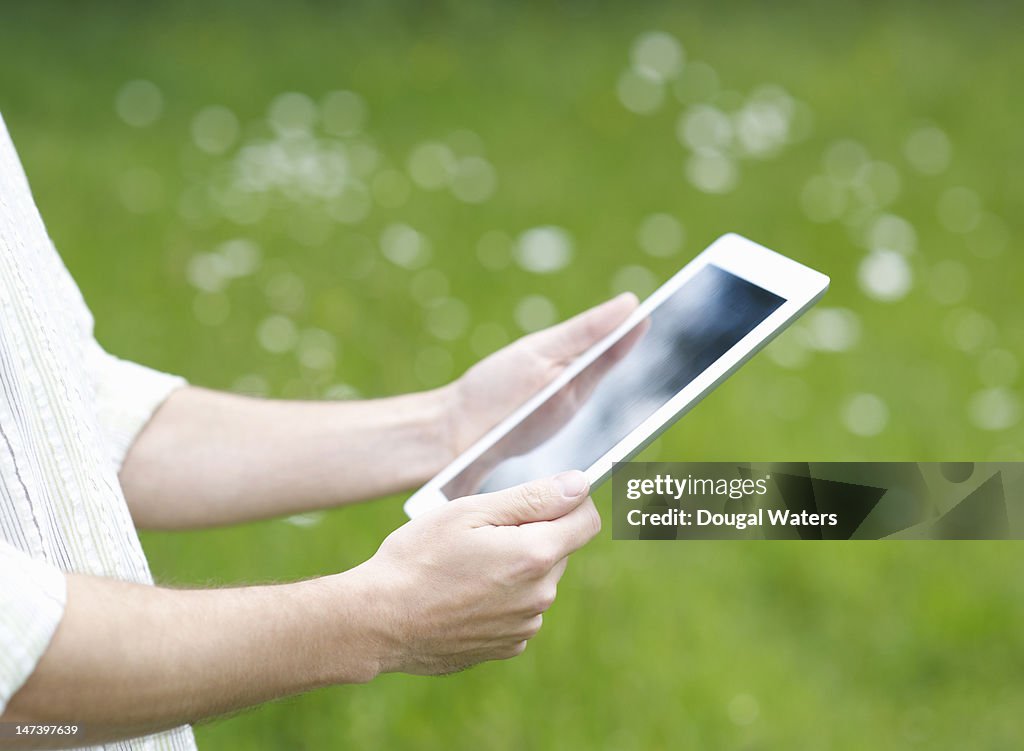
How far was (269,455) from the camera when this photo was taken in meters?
1.43

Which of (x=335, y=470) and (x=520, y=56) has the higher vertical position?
(x=520, y=56)

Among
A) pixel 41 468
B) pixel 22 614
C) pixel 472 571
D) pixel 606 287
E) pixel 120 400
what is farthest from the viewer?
pixel 606 287

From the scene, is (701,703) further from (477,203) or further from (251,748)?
(477,203)

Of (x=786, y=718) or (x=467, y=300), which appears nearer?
(x=786, y=718)

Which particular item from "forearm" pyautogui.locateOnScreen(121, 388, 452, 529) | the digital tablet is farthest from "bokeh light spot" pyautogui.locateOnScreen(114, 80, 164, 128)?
the digital tablet

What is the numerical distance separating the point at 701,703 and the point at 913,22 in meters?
3.72

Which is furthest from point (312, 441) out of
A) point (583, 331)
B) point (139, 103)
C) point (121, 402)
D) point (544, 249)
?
point (139, 103)

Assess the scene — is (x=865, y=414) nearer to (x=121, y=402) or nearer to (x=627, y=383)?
(x=627, y=383)

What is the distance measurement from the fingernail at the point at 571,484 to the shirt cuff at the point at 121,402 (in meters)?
0.52

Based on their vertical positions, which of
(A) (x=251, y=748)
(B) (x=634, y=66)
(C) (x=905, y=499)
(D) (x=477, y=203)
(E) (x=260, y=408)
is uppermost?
(B) (x=634, y=66)

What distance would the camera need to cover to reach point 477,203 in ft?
11.7

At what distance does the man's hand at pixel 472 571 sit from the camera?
108 cm

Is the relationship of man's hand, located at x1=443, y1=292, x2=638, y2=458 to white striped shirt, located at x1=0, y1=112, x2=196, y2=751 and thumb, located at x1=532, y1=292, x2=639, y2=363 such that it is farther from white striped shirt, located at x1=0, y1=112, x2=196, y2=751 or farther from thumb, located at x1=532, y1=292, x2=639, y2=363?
white striped shirt, located at x1=0, y1=112, x2=196, y2=751

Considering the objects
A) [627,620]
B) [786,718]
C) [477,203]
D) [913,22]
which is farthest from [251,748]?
[913,22]
